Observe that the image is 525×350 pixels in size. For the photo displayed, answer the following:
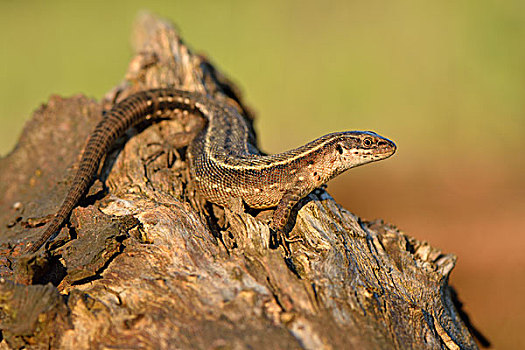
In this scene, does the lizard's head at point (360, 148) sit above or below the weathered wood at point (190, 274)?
above

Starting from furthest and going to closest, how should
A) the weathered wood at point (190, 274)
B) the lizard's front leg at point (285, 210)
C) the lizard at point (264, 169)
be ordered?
the lizard at point (264, 169) < the lizard's front leg at point (285, 210) < the weathered wood at point (190, 274)

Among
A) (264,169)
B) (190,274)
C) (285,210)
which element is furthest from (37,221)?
(285,210)

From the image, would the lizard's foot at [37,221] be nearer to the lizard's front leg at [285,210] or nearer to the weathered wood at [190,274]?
the weathered wood at [190,274]

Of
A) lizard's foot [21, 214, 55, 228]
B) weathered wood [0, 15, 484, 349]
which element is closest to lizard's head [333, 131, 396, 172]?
weathered wood [0, 15, 484, 349]

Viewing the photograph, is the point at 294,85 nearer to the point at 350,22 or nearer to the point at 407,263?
the point at 350,22

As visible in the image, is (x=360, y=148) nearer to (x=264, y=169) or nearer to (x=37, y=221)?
(x=264, y=169)

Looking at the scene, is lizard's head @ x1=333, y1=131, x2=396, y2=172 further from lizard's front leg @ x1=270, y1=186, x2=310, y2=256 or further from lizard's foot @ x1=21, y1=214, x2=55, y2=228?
lizard's foot @ x1=21, y1=214, x2=55, y2=228

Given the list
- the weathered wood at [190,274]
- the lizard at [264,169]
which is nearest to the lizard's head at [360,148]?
the lizard at [264,169]

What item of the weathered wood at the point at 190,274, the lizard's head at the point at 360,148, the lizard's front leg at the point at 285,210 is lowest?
the weathered wood at the point at 190,274
